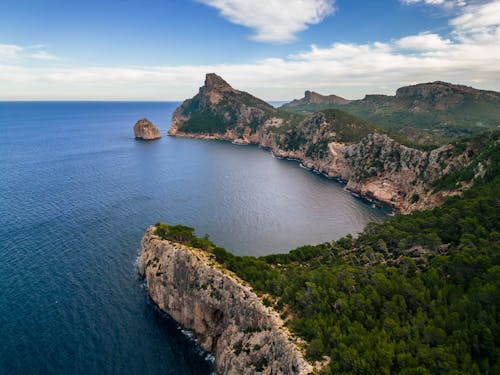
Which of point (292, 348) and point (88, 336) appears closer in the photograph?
point (292, 348)

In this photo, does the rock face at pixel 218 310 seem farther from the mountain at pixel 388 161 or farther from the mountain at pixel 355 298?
the mountain at pixel 388 161

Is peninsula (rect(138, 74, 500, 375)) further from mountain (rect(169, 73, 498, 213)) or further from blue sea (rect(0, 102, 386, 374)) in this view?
mountain (rect(169, 73, 498, 213))

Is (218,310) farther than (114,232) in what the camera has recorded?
No

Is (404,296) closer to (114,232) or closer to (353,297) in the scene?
(353,297)

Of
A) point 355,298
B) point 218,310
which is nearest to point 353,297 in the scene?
point 355,298

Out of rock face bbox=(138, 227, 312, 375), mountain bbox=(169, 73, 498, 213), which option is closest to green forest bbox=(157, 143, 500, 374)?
rock face bbox=(138, 227, 312, 375)

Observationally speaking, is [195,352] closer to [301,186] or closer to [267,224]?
[267,224]

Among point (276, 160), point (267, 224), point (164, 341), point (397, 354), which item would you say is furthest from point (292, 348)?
point (276, 160)

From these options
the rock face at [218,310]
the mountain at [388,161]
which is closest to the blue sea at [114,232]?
the rock face at [218,310]
